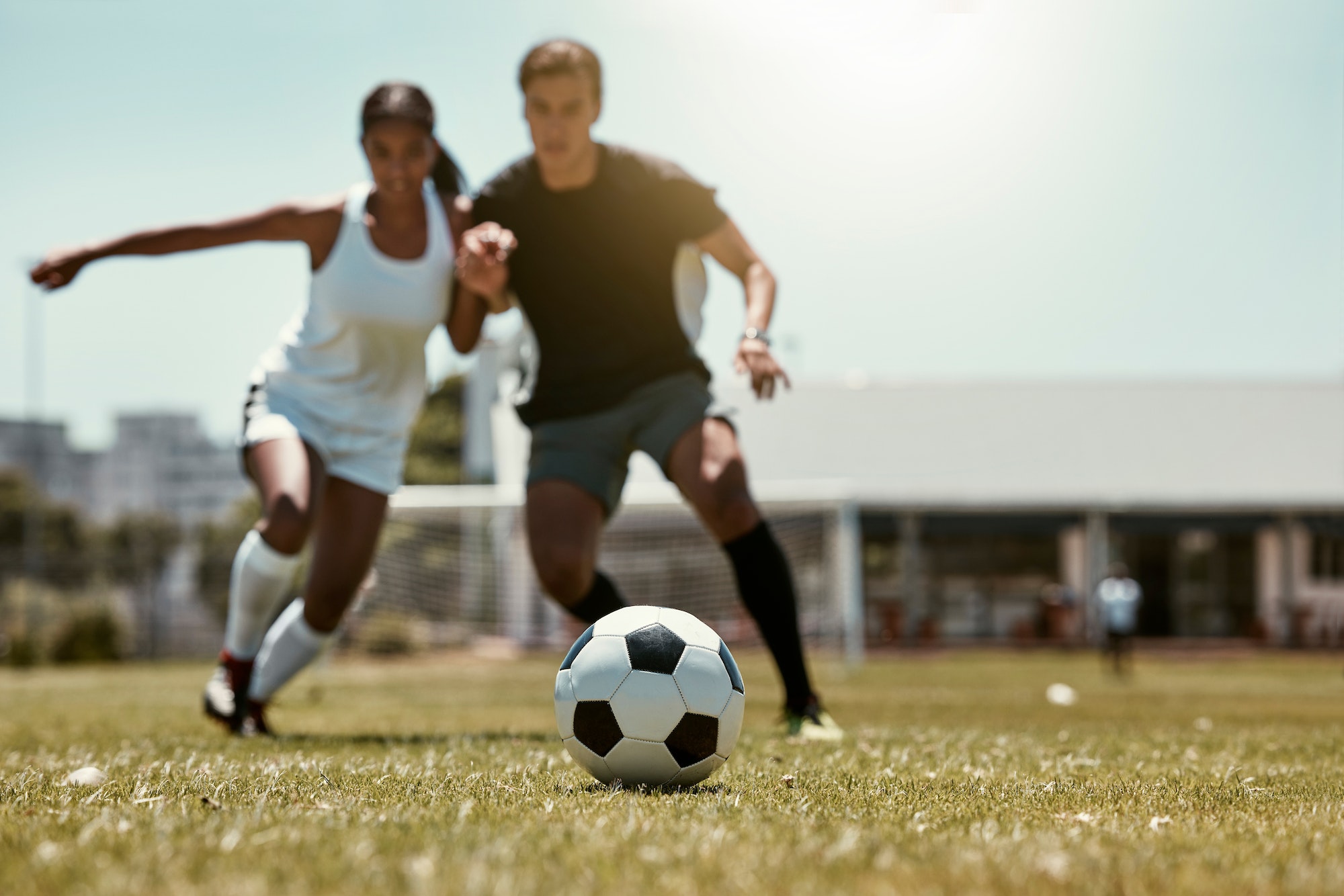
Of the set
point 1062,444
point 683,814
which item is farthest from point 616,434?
point 1062,444

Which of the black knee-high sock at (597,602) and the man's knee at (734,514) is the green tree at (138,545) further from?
the man's knee at (734,514)

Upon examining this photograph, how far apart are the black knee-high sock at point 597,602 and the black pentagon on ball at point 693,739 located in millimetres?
1797

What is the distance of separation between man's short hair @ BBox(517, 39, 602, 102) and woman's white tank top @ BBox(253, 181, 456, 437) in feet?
2.64

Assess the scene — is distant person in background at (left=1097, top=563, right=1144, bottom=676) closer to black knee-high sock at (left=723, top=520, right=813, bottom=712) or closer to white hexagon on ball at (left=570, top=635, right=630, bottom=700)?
black knee-high sock at (left=723, top=520, right=813, bottom=712)

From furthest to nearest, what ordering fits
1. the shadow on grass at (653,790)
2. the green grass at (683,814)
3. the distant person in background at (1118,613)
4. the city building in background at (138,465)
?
1. the city building in background at (138,465)
2. the distant person in background at (1118,613)
3. the shadow on grass at (653,790)
4. the green grass at (683,814)

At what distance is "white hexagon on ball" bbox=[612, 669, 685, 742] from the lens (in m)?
3.01

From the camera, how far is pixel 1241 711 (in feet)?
27.8

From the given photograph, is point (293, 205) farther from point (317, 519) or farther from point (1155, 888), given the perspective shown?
point (1155, 888)

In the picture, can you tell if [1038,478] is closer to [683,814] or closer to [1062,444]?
[1062,444]

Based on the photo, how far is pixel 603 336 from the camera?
5.01 m

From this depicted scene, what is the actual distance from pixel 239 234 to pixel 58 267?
665mm

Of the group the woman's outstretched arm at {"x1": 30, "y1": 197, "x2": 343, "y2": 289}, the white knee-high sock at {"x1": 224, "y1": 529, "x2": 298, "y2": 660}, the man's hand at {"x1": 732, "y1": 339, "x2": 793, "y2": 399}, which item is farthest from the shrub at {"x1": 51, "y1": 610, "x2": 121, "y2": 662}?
the man's hand at {"x1": 732, "y1": 339, "x2": 793, "y2": 399}

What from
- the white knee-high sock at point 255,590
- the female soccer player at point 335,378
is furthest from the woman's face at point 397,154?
the white knee-high sock at point 255,590

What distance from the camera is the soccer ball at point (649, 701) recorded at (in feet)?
9.92
